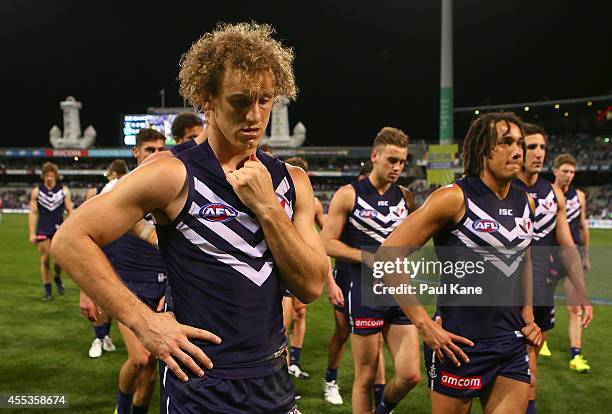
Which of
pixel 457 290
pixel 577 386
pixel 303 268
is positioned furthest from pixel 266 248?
pixel 577 386

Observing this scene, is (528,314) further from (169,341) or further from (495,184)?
(169,341)

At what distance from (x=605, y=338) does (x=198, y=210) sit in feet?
26.7

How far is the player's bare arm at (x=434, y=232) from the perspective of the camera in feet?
10.7

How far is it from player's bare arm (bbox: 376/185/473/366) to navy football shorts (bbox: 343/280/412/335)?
1.50 metres

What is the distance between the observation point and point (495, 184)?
3.52 metres

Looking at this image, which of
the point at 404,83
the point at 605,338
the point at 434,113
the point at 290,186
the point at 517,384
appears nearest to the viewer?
the point at 290,186

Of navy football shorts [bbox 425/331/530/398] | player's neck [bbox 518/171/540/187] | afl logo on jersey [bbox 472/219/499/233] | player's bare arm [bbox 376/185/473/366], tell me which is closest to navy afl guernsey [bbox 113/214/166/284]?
player's bare arm [bbox 376/185/473/366]

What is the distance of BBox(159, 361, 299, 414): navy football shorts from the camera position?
→ 6.82 ft

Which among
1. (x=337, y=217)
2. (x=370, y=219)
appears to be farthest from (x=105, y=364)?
(x=370, y=219)

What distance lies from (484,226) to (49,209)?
9.94 m

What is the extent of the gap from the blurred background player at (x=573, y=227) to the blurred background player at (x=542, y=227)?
66 cm

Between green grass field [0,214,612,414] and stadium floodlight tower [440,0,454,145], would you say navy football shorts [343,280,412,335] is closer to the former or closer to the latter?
green grass field [0,214,612,414]

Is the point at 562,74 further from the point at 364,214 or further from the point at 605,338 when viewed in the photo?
the point at 364,214

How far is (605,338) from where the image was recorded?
8.33m
